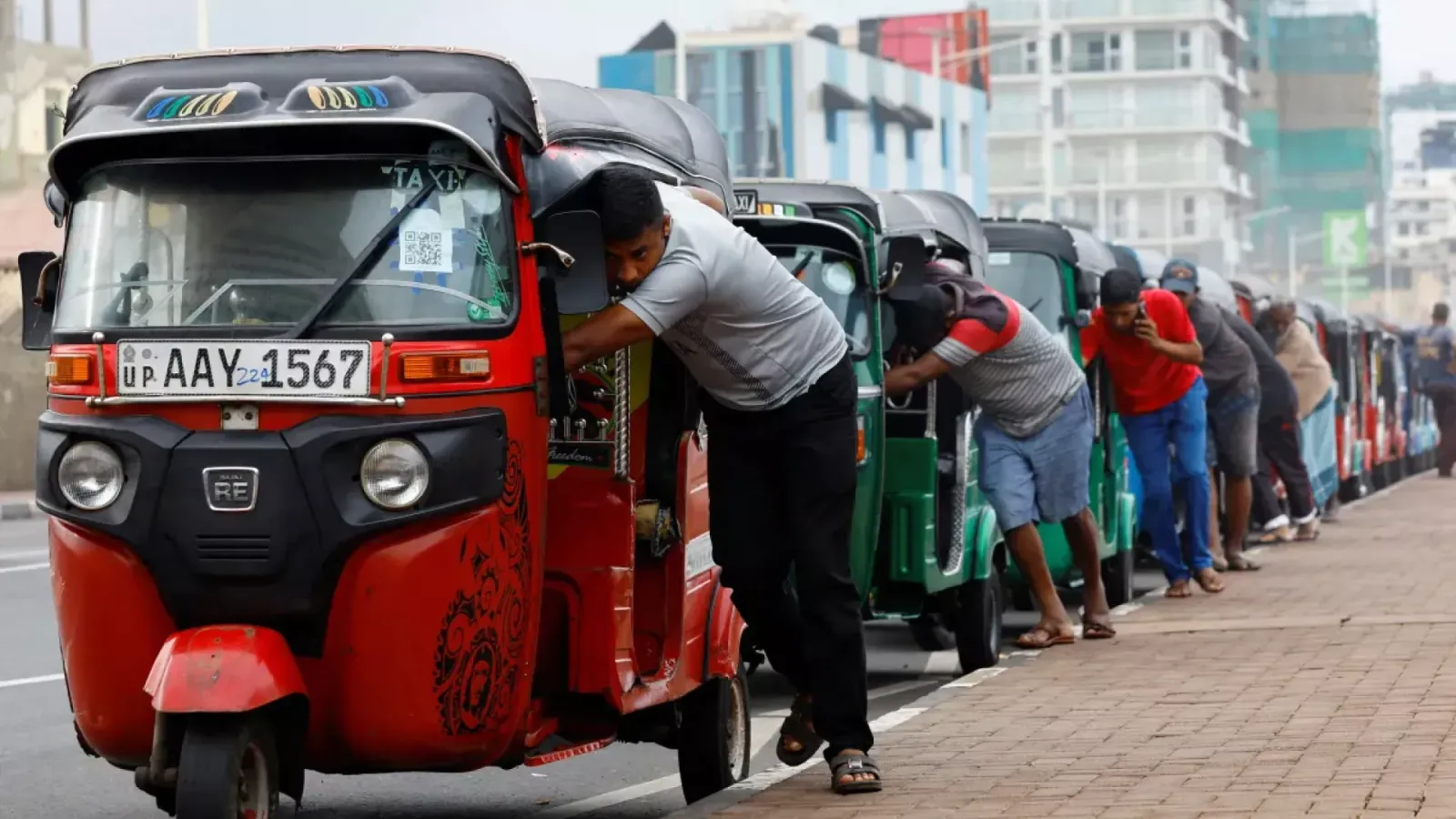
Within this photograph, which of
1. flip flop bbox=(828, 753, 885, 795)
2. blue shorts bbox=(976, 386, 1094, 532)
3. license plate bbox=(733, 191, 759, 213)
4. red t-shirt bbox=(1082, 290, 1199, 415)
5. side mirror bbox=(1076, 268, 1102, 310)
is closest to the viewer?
flip flop bbox=(828, 753, 885, 795)

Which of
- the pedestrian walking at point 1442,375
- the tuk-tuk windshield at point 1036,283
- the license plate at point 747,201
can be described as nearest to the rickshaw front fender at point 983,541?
the license plate at point 747,201

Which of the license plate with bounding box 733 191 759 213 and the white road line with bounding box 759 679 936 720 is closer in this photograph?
the white road line with bounding box 759 679 936 720

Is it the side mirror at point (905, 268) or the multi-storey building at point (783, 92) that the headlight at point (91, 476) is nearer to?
the side mirror at point (905, 268)

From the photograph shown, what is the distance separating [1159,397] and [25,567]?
329 inches

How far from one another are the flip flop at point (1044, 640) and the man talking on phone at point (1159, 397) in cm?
204

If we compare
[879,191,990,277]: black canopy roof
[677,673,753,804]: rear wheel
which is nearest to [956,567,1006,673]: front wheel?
[879,191,990,277]: black canopy roof

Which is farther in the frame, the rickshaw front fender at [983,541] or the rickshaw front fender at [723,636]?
the rickshaw front fender at [983,541]

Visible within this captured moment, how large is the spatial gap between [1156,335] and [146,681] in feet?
28.6

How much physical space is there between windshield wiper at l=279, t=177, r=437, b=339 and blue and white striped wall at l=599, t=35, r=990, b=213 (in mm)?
76201

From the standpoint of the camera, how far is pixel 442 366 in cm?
646

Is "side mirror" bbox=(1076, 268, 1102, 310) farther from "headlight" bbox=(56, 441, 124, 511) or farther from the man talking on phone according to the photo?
"headlight" bbox=(56, 441, 124, 511)

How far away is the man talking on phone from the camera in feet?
46.7

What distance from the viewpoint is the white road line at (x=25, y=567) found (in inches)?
725

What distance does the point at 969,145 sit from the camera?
4240 inches
